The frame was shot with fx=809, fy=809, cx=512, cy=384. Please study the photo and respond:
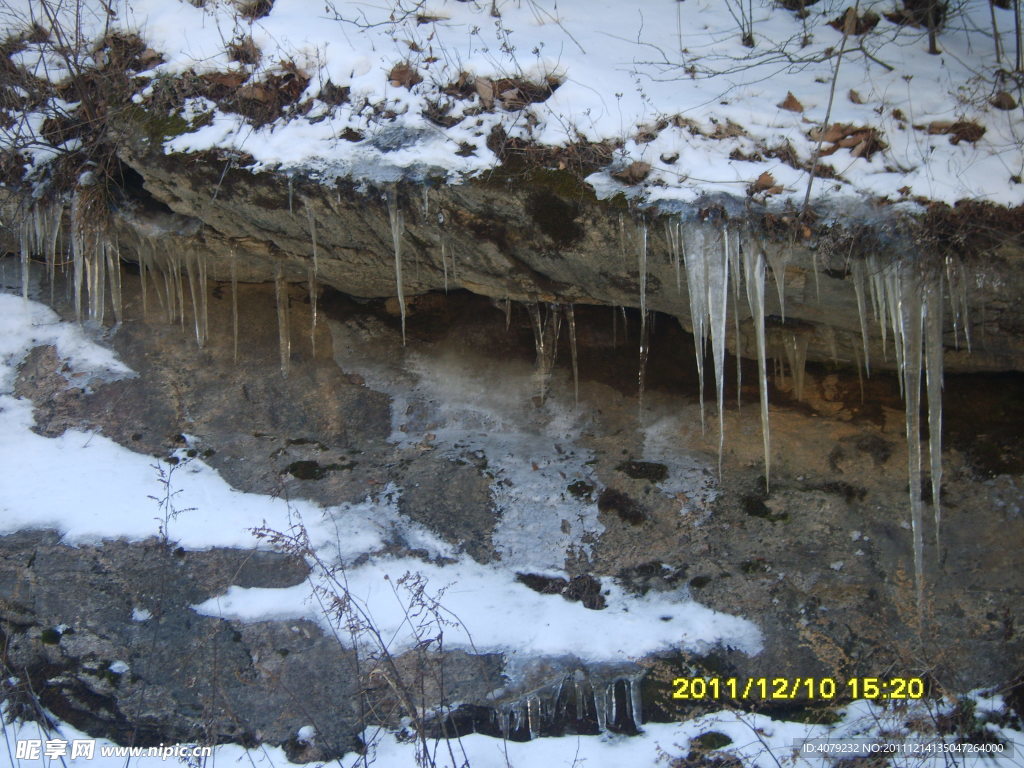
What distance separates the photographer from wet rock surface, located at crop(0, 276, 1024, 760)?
4156 mm

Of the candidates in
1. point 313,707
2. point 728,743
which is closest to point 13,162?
point 313,707

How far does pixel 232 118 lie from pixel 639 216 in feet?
8.39

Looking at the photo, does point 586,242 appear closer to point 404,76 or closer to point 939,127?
point 404,76

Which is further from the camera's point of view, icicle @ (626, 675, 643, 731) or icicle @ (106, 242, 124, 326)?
icicle @ (106, 242, 124, 326)

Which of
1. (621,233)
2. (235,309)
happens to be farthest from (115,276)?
(621,233)

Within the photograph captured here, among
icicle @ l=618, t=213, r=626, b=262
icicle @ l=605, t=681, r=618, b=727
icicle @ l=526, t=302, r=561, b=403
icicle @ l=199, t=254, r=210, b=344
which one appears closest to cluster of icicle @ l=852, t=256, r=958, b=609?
icicle @ l=618, t=213, r=626, b=262

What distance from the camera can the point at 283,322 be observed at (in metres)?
5.56

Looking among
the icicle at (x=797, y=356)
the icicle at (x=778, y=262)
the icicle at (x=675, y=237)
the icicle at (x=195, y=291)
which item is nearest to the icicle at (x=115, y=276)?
the icicle at (x=195, y=291)

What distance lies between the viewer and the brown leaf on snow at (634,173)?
4320mm

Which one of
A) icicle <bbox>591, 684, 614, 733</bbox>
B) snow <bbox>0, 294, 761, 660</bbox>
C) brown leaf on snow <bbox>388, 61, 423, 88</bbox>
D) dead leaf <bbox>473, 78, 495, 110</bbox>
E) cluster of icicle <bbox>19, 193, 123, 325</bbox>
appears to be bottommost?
icicle <bbox>591, 684, 614, 733</bbox>

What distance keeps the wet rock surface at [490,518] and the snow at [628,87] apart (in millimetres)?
1471

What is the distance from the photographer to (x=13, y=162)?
5238mm

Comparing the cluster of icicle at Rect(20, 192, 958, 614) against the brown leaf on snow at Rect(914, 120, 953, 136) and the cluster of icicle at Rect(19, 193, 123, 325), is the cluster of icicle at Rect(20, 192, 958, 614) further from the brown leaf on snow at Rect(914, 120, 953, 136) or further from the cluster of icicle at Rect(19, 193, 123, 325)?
the brown leaf on snow at Rect(914, 120, 953, 136)
